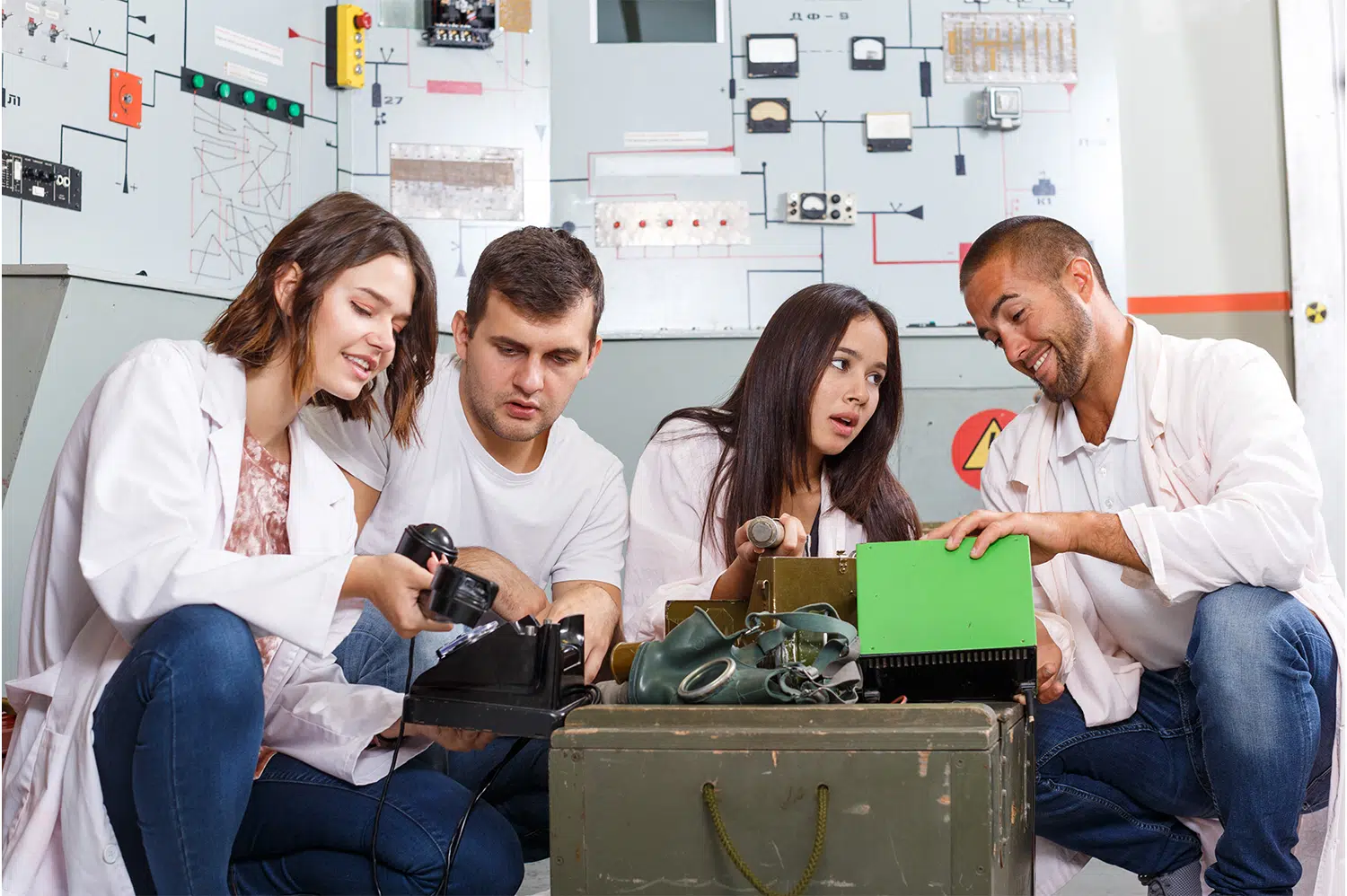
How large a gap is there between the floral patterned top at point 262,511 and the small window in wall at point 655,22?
260 cm

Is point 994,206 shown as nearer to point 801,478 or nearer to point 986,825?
point 801,478

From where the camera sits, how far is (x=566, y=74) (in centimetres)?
383

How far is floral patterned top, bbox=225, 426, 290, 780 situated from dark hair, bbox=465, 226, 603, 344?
1.53 ft

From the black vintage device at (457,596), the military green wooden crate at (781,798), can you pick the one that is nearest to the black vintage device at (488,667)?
the black vintage device at (457,596)

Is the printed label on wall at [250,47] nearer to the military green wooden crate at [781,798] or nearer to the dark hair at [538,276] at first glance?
the dark hair at [538,276]

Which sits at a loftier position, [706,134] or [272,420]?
[706,134]

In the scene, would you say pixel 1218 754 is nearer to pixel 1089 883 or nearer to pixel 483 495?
pixel 1089 883

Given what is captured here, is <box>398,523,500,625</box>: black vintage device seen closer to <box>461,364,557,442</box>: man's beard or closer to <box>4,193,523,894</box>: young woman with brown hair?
<box>4,193,523,894</box>: young woman with brown hair

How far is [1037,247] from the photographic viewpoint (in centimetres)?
200

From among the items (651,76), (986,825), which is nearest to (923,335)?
(651,76)

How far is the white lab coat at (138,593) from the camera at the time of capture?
1302mm

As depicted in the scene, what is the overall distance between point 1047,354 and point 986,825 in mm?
1061

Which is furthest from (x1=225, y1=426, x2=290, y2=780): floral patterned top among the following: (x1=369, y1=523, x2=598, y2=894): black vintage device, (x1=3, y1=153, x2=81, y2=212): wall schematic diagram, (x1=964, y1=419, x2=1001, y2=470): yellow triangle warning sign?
(x1=964, y1=419, x2=1001, y2=470): yellow triangle warning sign

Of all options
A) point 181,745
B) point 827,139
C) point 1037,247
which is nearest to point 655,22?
point 827,139
